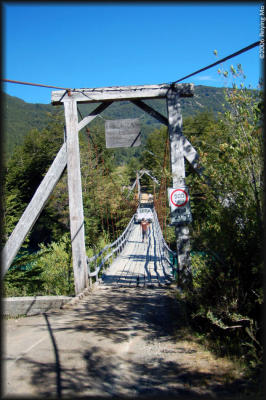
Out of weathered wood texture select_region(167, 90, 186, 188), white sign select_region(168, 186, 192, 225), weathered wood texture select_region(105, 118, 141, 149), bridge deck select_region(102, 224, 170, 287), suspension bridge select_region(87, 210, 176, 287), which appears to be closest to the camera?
white sign select_region(168, 186, 192, 225)

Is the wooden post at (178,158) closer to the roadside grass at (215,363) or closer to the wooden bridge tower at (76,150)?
the wooden bridge tower at (76,150)

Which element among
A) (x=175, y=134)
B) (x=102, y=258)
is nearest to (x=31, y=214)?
(x=175, y=134)

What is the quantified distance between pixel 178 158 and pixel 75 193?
1.62 meters

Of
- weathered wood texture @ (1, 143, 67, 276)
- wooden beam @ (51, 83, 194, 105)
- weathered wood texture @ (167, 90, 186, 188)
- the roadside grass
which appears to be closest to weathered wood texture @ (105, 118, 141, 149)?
wooden beam @ (51, 83, 194, 105)

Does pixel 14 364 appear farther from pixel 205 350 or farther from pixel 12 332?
pixel 205 350

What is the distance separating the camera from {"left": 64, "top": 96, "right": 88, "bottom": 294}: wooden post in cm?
494

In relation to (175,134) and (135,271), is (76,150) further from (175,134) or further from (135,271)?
(135,271)

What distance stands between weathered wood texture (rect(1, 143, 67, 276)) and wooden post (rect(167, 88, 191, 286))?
160 cm

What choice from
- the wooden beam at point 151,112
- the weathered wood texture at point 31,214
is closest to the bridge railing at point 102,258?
the weathered wood texture at point 31,214

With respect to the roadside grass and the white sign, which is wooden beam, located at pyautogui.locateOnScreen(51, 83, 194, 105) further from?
the roadside grass

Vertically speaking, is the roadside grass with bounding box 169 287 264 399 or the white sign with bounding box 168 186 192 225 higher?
the white sign with bounding box 168 186 192 225

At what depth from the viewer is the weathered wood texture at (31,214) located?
168 inches

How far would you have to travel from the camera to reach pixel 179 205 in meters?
4.52

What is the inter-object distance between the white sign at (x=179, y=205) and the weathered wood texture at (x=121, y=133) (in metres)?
1.22
